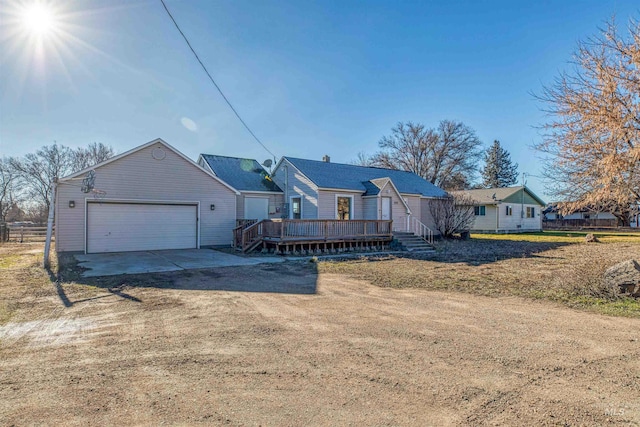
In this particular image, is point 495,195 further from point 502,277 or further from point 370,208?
point 502,277

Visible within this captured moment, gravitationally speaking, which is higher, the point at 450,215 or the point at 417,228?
the point at 450,215

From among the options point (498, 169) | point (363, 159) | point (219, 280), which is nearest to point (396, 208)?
point (219, 280)

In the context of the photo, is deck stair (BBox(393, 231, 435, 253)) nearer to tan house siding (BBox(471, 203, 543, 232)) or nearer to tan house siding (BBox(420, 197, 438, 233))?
tan house siding (BBox(420, 197, 438, 233))

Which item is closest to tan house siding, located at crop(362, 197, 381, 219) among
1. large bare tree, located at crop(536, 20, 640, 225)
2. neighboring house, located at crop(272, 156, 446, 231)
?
neighboring house, located at crop(272, 156, 446, 231)

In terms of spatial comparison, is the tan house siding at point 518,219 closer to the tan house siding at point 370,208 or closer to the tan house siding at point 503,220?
the tan house siding at point 503,220

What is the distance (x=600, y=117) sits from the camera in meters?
7.62

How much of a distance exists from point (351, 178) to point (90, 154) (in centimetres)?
3323

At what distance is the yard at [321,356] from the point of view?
279cm

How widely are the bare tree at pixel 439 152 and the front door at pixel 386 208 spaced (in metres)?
24.6

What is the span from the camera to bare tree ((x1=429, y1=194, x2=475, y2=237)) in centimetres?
2286

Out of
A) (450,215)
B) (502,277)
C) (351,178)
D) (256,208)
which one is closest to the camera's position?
(502,277)

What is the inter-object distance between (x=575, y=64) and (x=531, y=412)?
886cm

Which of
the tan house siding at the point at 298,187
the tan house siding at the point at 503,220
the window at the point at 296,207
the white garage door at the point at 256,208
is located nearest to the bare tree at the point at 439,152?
the tan house siding at the point at 503,220

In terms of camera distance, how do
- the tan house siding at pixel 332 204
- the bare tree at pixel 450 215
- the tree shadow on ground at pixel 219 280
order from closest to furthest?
the tree shadow on ground at pixel 219 280 → the tan house siding at pixel 332 204 → the bare tree at pixel 450 215
